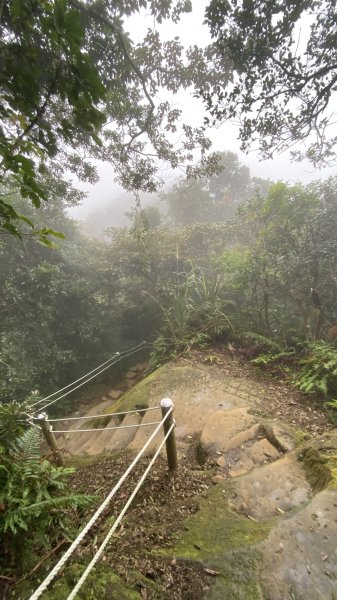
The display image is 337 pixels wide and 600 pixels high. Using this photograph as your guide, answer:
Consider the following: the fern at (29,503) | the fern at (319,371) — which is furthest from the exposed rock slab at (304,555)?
the fern at (319,371)

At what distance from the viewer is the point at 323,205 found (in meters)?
7.97

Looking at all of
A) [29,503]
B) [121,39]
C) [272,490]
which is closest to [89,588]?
[29,503]

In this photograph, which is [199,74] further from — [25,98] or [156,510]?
[156,510]

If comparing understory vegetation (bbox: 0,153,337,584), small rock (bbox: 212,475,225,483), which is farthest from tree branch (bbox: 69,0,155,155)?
small rock (bbox: 212,475,225,483)

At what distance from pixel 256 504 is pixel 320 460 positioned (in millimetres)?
710

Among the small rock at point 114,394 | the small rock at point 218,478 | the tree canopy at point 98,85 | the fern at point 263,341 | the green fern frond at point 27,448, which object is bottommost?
the small rock at point 114,394

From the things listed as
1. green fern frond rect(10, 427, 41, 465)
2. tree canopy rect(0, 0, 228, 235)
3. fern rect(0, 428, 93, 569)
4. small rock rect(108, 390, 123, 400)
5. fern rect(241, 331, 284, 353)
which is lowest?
small rock rect(108, 390, 123, 400)

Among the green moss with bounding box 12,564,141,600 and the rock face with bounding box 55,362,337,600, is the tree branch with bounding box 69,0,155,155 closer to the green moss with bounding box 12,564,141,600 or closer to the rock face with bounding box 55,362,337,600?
the rock face with bounding box 55,362,337,600

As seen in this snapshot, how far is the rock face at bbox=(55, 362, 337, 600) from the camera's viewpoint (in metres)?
1.59

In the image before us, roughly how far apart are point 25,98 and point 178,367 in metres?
4.16

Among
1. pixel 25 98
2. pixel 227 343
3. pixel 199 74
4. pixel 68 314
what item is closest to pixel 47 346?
pixel 68 314

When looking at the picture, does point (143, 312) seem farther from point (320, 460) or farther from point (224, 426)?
point (320, 460)

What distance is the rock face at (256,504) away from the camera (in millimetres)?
1591

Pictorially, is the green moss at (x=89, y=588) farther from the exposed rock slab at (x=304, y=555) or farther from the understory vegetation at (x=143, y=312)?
the exposed rock slab at (x=304, y=555)
